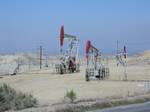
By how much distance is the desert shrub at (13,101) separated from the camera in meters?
23.3

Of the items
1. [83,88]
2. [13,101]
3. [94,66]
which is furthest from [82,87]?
[13,101]

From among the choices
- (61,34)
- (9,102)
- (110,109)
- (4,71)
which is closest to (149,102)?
(110,109)

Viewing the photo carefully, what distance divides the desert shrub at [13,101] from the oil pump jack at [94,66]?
24.6 meters

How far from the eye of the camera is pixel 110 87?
134ft

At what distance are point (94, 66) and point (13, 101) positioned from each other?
30356mm

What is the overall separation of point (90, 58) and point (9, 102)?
34.2 metres

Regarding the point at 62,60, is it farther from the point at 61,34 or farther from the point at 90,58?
the point at 90,58

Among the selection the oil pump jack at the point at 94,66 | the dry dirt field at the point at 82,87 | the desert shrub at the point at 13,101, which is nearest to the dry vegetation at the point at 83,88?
the dry dirt field at the point at 82,87

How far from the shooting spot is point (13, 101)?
23.8 m

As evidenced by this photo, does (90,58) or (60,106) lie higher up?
(90,58)

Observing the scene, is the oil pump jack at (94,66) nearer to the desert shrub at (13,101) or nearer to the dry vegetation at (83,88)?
the dry vegetation at (83,88)

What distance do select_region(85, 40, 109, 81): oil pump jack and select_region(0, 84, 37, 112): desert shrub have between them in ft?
80.7

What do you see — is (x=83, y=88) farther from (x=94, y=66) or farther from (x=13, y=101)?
(x=13, y=101)

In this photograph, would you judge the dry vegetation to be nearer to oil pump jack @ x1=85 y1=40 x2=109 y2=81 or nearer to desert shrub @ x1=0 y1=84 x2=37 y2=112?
oil pump jack @ x1=85 y1=40 x2=109 y2=81
